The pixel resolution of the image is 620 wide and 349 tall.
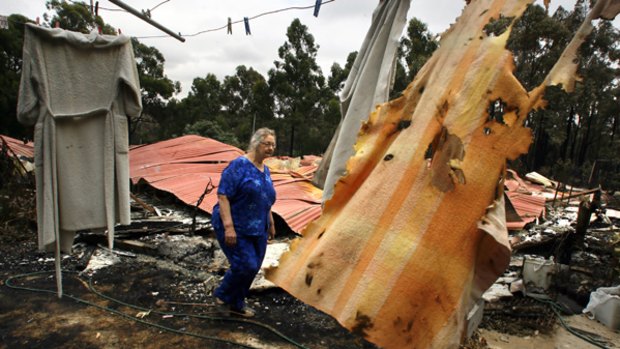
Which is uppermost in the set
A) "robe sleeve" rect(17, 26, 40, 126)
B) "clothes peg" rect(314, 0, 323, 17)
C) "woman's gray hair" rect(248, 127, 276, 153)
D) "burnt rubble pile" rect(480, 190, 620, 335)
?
"clothes peg" rect(314, 0, 323, 17)

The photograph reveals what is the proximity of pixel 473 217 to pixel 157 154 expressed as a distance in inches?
395

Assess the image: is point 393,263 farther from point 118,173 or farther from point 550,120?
point 550,120

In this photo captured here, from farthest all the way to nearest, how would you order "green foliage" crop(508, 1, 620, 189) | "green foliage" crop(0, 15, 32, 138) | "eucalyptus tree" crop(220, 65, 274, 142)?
"eucalyptus tree" crop(220, 65, 274, 142), "green foliage" crop(508, 1, 620, 189), "green foliage" crop(0, 15, 32, 138)

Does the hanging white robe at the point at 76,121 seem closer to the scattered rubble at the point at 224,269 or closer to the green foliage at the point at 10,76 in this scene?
the scattered rubble at the point at 224,269

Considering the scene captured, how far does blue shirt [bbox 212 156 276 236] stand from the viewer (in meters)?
2.81

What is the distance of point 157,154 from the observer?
399 inches

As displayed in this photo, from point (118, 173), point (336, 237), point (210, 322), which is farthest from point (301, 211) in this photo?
point (336, 237)

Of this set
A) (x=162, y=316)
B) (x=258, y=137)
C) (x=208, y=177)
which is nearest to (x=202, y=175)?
(x=208, y=177)

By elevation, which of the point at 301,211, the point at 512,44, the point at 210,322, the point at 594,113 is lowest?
the point at 210,322

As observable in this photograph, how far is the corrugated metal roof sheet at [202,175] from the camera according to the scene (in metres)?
5.68

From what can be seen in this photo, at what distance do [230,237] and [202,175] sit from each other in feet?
18.1

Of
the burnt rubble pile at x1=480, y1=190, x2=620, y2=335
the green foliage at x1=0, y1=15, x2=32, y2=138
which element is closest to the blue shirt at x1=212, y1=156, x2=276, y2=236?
the burnt rubble pile at x1=480, y1=190, x2=620, y2=335

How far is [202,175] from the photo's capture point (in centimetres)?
798

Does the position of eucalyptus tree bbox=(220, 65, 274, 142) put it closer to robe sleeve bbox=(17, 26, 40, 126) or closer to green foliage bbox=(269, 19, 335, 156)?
green foliage bbox=(269, 19, 335, 156)
